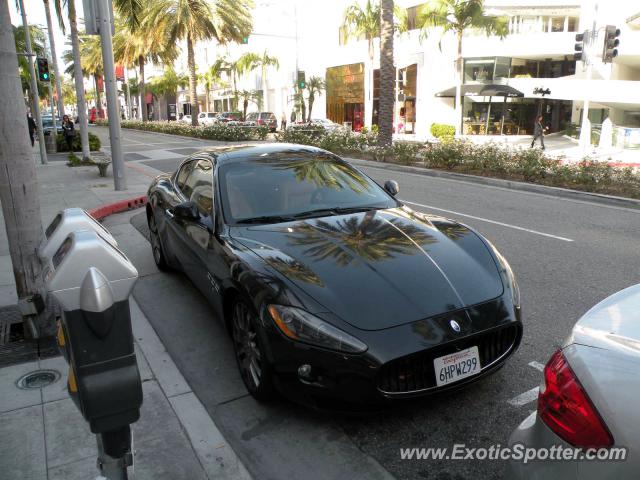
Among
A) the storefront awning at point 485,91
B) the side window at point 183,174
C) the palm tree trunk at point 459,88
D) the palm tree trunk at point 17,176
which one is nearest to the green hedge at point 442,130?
the palm tree trunk at point 459,88

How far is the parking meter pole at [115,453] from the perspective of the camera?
1.94 m

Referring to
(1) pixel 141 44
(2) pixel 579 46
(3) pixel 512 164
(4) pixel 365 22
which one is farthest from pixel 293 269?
(4) pixel 365 22

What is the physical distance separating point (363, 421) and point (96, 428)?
1795mm

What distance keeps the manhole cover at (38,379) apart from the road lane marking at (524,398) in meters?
2.97

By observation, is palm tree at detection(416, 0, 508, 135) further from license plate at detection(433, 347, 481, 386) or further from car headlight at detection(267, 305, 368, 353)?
car headlight at detection(267, 305, 368, 353)

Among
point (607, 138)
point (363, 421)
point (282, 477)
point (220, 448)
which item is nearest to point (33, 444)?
point (220, 448)

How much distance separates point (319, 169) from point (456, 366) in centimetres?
237

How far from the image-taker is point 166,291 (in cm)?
568

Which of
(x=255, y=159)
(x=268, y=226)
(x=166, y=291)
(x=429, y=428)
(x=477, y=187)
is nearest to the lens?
(x=429, y=428)

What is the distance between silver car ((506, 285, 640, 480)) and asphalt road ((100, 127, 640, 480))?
113 centimetres

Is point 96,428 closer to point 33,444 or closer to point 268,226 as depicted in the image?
point 33,444

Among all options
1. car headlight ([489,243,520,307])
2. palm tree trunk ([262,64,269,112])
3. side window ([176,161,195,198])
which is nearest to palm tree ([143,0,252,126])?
palm tree trunk ([262,64,269,112])

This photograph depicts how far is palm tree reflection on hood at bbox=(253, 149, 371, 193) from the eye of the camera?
4.71 m

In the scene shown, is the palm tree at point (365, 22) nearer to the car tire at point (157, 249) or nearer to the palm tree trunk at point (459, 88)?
the palm tree trunk at point (459, 88)
